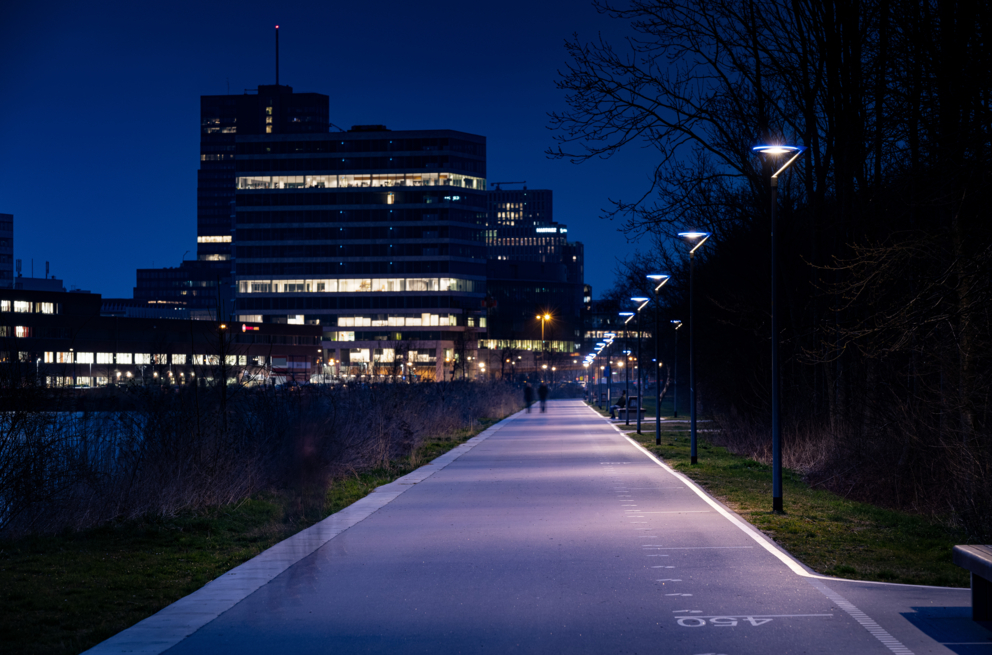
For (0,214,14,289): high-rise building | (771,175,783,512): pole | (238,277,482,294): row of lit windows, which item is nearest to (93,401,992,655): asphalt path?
(771,175,783,512): pole

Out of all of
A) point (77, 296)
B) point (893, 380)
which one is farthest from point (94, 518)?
point (77, 296)

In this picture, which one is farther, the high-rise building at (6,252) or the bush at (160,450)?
the high-rise building at (6,252)

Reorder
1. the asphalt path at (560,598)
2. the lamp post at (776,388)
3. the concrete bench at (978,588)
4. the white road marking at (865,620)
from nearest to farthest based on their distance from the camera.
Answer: the white road marking at (865,620)
the asphalt path at (560,598)
the concrete bench at (978,588)
the lamp post at (776,388)

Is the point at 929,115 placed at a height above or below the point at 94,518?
above

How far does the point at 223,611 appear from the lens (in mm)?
8844

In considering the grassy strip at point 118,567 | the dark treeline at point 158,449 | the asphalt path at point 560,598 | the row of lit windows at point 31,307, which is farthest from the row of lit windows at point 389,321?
the asphalt path at point 560,598

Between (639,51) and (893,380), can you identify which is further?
(639,51)

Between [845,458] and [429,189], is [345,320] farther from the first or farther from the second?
[845,458]

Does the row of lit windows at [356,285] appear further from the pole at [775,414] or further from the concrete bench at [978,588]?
the concrete bench at [978,588]

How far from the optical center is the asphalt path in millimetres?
7625

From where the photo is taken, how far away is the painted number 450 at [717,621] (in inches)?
320

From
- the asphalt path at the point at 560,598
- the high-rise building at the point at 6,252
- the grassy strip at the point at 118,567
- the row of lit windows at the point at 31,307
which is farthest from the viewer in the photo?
the high-rise building at the point at 6,252

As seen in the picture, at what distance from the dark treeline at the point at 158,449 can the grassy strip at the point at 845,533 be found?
23.1 feet

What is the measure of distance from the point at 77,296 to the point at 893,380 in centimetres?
10281
